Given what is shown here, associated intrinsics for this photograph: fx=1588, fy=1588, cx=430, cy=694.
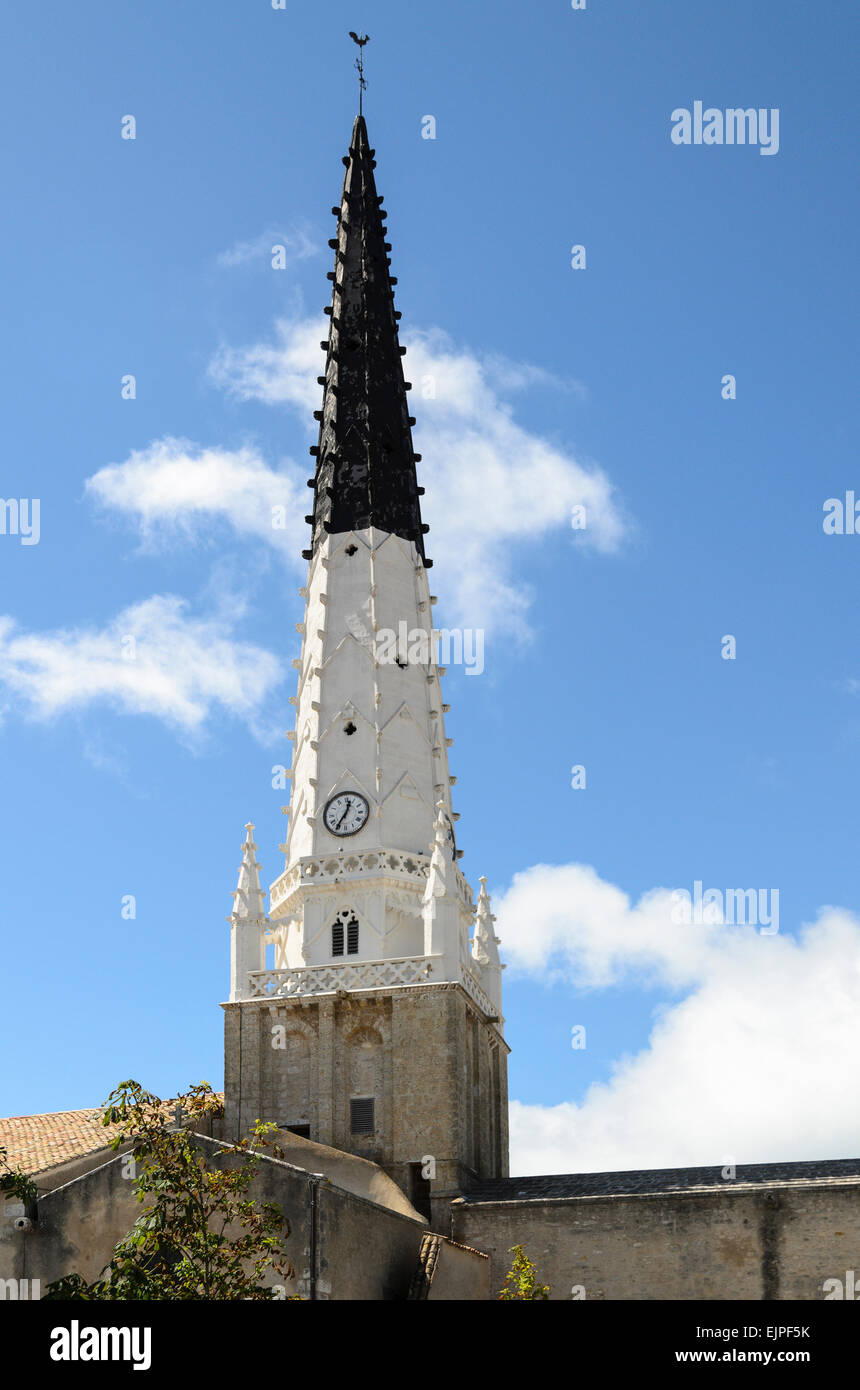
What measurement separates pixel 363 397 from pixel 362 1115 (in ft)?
57.3

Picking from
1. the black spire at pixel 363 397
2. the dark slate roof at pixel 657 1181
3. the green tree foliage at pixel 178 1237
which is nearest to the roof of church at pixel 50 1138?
the dark slate roof at pixel 657 1181

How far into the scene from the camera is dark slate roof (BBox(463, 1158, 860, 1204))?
2702 centimetres

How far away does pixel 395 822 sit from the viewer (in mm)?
34344

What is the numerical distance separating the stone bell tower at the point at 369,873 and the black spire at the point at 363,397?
0.05 m

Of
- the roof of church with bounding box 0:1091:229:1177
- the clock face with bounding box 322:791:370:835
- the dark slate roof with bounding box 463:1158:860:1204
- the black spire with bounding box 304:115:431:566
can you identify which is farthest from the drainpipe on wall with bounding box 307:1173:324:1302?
the black spire with bounding box 304:115:431:566

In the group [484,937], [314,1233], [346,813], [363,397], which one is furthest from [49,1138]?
[363,397]

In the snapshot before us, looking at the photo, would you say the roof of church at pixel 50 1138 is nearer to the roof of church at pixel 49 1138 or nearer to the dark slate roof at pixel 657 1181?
the roof of church at pixel 49 1138

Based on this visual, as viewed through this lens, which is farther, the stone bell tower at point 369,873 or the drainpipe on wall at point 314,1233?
the stone bell tower at point 369,873

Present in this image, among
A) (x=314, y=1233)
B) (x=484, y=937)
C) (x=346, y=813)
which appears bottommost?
(x=314, y=1233)

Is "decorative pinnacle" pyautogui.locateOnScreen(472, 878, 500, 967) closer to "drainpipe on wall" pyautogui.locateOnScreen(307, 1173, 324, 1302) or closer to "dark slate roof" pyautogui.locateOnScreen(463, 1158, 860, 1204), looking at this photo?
"dark slate roof" pyautogui.locateOnScreen(463, 1158, 860, 1204)

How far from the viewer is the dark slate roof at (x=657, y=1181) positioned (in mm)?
27016

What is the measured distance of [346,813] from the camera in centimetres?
3450

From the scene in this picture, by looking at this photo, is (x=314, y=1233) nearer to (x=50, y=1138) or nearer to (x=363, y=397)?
(x=50, y=1138)
